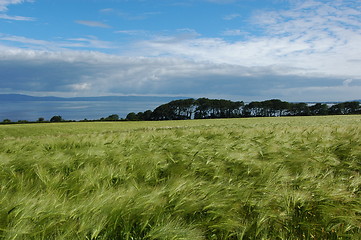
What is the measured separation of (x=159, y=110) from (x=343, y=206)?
4672cm

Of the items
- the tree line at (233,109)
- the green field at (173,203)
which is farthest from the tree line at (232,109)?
the green field at (173,203)

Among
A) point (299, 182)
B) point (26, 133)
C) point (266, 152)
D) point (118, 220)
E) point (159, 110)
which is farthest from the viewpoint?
point (159, 110)

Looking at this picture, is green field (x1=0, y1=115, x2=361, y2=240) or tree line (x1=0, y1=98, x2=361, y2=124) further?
tree line (x1=0, y1=98, x2=361, y2=124)

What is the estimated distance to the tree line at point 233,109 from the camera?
49.1m

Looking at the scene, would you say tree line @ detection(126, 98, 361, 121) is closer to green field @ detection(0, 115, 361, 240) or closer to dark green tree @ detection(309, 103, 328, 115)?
dark green tree @ detection(309, 103, 328, 115)

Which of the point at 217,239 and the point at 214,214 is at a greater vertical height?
the point at 214,214

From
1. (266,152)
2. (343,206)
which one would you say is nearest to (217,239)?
(343,206)

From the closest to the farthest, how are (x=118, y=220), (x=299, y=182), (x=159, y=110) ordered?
(x=118, y=220)
(x=299, y=182)
(x=159, y=110)

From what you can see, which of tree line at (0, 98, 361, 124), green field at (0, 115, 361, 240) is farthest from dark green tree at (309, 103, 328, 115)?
green field at (0, 115, 361, 240)

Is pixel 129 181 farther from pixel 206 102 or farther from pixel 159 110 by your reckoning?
pixel 206 102

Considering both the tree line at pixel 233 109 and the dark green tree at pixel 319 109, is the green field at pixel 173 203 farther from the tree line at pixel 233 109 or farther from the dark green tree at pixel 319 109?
the dark green tree at pixel 319 109

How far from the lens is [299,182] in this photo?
9.25ft

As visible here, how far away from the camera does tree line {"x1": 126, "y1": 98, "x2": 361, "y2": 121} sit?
49.1 meters

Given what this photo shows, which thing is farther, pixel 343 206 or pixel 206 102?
pixel 206 102
